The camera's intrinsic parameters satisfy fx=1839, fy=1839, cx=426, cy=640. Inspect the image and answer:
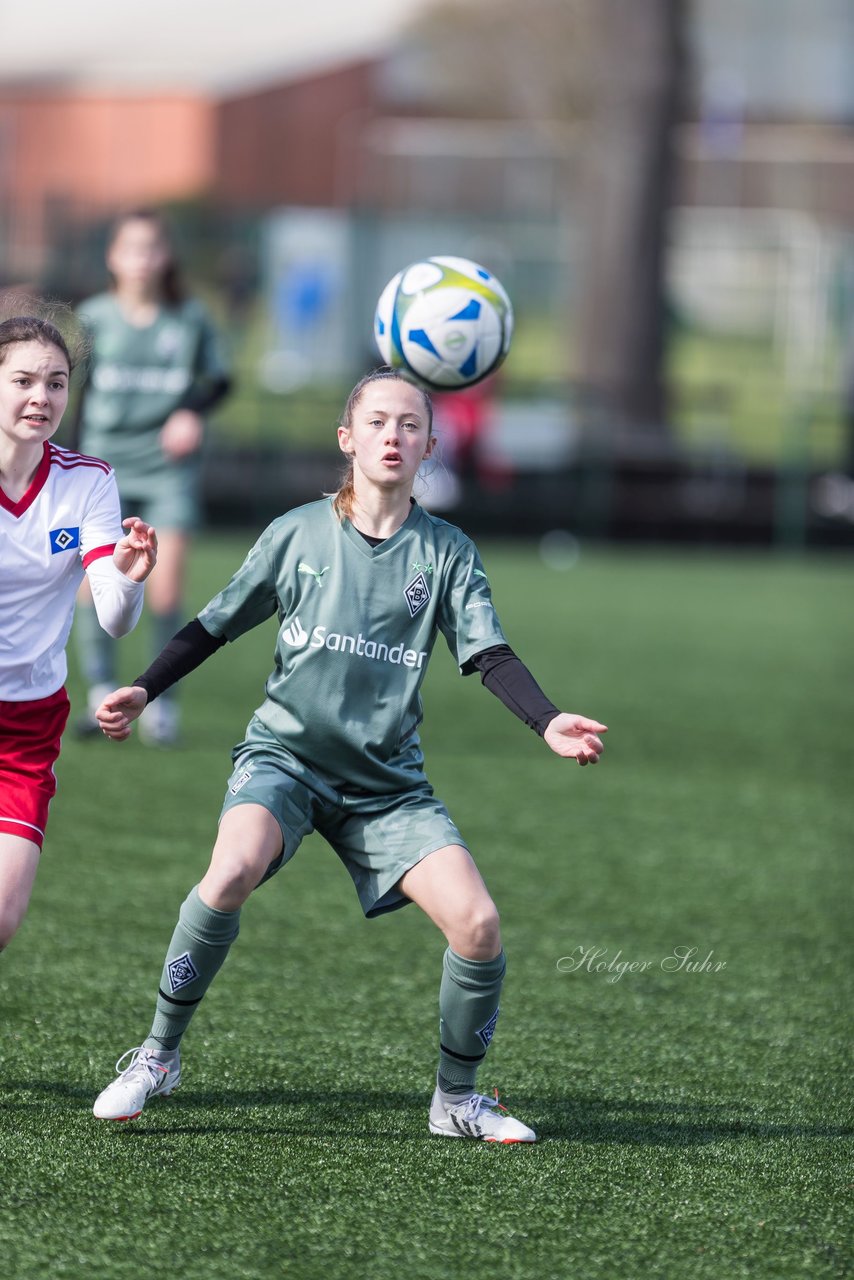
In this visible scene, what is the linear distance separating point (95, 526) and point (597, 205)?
1799 cm

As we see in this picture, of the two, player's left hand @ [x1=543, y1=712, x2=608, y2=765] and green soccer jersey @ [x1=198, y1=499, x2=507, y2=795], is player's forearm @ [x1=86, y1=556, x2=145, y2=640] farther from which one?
player's left hand @ [x1=543, y1=712, x2=608, y2=765]

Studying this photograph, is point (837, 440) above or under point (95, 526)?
under

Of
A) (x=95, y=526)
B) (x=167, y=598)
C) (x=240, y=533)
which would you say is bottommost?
(x=240, y=533)

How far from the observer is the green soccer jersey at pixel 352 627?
11.8ft

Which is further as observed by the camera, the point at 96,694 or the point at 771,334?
the point at 771,334

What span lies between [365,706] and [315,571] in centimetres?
29

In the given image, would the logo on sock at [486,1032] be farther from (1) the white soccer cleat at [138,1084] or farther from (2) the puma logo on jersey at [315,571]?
(2) the puma logo on jersey at [315,571]

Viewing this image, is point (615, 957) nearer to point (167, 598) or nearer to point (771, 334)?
point (167, 598)

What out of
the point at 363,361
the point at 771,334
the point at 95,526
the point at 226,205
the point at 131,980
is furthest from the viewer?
the point at 226,205

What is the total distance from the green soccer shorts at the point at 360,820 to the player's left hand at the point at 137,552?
429 mm

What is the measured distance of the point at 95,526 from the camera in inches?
145

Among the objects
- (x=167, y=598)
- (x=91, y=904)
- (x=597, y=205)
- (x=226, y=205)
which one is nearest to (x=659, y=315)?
(x=597, y=205)

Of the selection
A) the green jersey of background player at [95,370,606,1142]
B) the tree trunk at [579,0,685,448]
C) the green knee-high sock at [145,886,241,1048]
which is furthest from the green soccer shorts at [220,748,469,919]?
the tree trunk at [579,0,685,448]

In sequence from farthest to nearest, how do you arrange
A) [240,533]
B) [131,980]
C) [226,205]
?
[226,205] → [240,533] → [131,980]
